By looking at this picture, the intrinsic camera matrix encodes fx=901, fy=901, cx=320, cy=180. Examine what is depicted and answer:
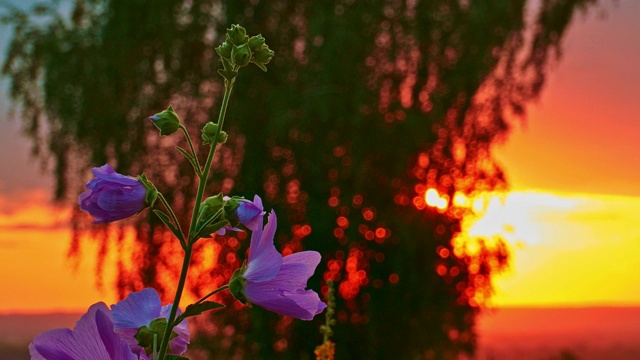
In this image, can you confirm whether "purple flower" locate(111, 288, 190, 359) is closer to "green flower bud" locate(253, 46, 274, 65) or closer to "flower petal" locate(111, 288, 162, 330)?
"flower petal" locate(111, 288, 162, 330)

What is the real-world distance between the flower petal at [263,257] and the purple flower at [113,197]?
0.48 ft

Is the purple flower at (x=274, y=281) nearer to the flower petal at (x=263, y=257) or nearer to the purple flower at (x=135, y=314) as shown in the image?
the flower petal at (x=263, y=257)

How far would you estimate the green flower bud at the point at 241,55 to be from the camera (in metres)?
1.17

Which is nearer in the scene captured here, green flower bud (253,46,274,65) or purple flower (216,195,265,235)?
purple flower (216,195,265,235)

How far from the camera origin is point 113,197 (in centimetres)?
111

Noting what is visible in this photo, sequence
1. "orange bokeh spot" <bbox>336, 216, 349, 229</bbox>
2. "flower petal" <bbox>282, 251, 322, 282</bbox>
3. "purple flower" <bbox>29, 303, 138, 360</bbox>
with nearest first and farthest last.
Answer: "purple flower" <bbox>29, 303, 138, 360</bbox>
"flower petal" <bbox>282, 251, 322, 282</bbox>
"orange bokeh spot" <bbox>336, 216, 349, 229</bbox>

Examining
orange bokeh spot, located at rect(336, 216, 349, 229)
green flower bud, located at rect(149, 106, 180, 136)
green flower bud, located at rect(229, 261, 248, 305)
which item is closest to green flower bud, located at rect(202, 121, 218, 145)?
green flower bud, located at rect(149, 106, 180, 136)

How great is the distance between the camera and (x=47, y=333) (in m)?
1.05

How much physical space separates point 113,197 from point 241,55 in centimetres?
25

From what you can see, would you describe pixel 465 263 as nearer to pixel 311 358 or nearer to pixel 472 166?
pixel 472 166

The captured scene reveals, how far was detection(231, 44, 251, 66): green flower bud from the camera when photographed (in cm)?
117

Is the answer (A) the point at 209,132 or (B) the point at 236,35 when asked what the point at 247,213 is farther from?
(B) the point at 236,35

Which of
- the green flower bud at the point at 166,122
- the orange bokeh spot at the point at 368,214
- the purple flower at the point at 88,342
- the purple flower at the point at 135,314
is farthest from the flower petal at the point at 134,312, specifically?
the orange bokeh spot at the point at 368,214

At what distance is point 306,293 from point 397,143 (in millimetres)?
6317
